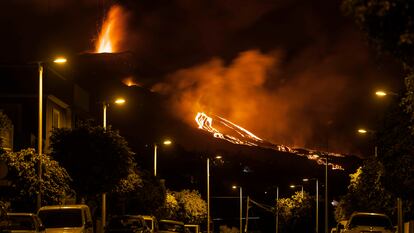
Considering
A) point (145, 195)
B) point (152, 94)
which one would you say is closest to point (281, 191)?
point (152, 94)

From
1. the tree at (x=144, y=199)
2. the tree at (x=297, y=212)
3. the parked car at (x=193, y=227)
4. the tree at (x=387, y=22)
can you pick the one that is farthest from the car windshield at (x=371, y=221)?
the tree at (x=297, y=212)

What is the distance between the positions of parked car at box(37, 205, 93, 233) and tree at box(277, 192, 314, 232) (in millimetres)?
75669

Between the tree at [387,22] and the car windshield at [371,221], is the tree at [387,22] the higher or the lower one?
the higher one

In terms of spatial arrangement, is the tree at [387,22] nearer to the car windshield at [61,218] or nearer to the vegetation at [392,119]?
the vegetation at [392,119]

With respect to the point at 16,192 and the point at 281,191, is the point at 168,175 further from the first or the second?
the point at 16,192

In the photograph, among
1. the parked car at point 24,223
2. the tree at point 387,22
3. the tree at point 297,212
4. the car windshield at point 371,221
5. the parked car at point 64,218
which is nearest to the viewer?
the tree at point 387,22

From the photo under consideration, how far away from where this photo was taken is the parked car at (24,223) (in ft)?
85.1

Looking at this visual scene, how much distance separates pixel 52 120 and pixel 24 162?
14611mm

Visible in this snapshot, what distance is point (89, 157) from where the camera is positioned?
124 ft

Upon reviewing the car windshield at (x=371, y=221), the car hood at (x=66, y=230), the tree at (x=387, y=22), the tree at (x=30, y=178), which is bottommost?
the car hood at (x=66, y=230)

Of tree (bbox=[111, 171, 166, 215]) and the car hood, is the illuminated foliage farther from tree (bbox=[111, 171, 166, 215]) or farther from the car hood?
the car hood

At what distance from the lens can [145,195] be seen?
172ft

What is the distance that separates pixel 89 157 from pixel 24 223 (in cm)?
1125

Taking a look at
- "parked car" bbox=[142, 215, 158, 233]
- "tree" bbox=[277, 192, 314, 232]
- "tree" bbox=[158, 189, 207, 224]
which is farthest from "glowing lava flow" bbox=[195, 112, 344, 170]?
"parked car" bbox=[142, 215, 158, 233]
